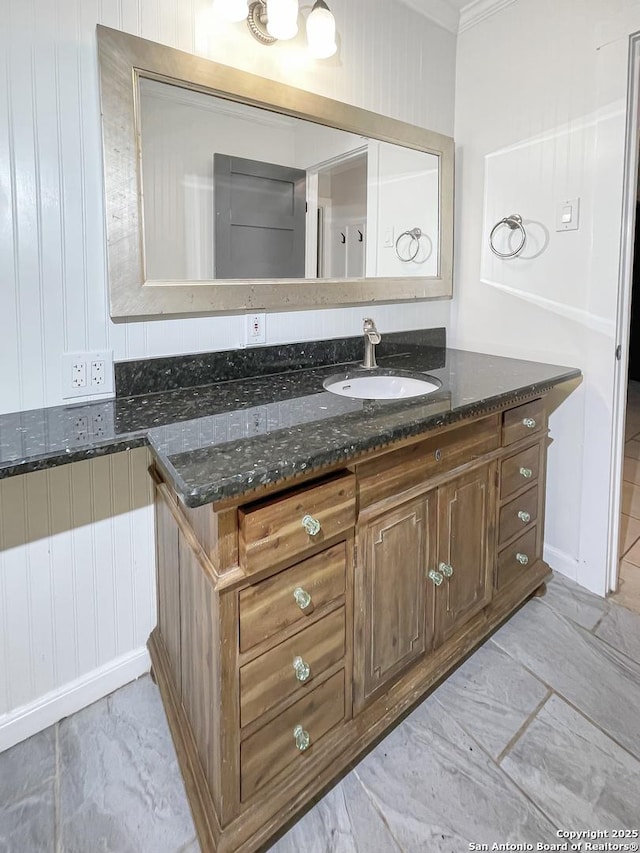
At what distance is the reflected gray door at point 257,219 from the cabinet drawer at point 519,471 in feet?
3.10

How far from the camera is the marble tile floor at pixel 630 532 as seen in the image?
2031 mm

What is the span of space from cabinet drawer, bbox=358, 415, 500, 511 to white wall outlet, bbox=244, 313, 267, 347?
2.22ft

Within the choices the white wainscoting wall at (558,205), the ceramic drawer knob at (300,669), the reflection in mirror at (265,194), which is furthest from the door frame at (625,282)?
the ceramic drawer knob at (300,669)

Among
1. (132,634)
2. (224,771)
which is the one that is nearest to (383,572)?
(224,771)

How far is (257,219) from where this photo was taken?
162 centimetres

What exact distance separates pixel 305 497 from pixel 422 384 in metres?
0.85

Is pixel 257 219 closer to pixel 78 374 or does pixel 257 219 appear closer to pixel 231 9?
pixel 231 9

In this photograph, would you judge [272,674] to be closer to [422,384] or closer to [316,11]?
[422,384]

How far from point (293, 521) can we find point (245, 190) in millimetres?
1076

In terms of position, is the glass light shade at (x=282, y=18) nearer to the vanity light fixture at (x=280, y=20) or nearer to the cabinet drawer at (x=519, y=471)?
the vanity light fixture at (x=280, y=20)

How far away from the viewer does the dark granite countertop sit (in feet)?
3.15

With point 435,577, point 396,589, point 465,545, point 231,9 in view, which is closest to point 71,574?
point 396,589

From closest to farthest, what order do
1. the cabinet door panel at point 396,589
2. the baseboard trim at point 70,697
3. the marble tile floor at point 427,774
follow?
1. the marble tile floor at point 427,774
2. the cabinet door panel at point 396,589
3. the baseboard trim at point 70,697

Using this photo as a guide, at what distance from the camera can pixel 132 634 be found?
62.3 inches
